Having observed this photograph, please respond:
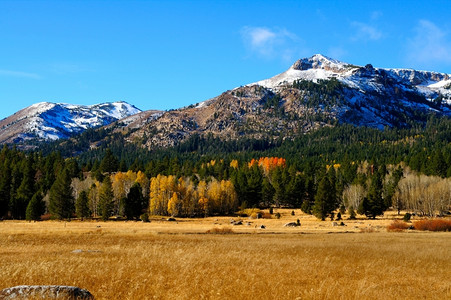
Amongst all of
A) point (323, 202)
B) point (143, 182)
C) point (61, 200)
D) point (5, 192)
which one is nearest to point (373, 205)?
point (323, 202)

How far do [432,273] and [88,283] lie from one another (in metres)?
18.9

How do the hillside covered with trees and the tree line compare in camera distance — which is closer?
the tree line

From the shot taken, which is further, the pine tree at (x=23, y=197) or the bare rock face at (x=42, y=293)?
the pine tree at (x=23, y=197)

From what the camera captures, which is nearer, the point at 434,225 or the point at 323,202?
the point at 434,225

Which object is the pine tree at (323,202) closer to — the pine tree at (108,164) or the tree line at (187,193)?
the tree line at (187,193)

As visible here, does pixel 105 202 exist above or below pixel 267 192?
below

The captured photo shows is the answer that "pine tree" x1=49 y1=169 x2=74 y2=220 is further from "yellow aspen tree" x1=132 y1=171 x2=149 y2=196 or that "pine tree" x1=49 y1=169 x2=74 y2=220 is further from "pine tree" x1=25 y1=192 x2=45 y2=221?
"yellow aspen tree" x1=132 y1=171 x2=149 y2=196

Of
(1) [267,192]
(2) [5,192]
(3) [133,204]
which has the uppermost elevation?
(2) [5,192]

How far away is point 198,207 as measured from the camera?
121m

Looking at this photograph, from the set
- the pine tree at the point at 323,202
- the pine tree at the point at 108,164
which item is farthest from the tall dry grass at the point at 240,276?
the pine tree at the point at 108,164

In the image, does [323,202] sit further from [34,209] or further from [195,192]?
[34,209]

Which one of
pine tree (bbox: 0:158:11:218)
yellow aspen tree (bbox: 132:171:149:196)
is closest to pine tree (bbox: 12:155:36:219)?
pine tree (bbox: 0:158:11:218)

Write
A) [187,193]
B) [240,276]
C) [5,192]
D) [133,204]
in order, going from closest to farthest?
[240,276] < [133,204] < [5,192] < [187,193]

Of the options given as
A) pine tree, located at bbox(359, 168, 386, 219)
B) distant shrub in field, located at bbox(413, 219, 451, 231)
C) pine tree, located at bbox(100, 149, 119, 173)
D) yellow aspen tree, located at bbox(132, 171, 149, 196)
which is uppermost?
pine tree, located at bbox(100, 149, 119, 173)
